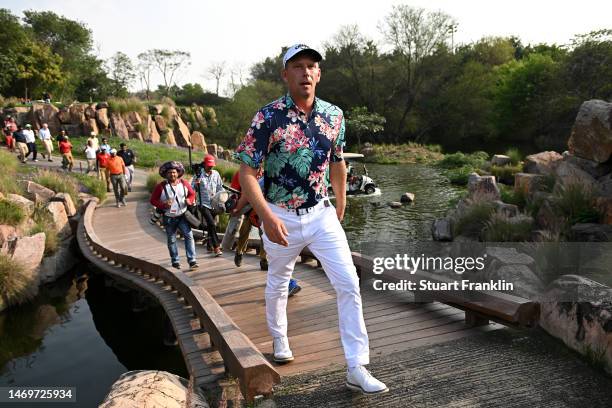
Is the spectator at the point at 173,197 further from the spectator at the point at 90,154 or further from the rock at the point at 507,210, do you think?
the spectator at the point at 90,154

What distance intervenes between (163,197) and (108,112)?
29.3 m

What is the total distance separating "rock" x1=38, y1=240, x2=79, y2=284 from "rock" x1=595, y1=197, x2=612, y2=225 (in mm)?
11729

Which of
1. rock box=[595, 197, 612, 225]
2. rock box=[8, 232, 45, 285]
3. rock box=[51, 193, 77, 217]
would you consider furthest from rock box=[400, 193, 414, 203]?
rock box=[8, 232, 45, 285]

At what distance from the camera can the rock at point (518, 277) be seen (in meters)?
6.46

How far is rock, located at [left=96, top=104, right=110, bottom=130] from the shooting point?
31578mm

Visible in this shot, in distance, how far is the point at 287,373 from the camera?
3.40m

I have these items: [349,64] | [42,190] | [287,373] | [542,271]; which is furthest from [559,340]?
[349,64]

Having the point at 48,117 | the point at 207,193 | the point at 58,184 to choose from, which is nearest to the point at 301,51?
the point at 207,193

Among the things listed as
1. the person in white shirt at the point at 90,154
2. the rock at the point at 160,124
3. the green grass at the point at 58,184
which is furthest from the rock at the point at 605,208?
the rock at the point at 160,124

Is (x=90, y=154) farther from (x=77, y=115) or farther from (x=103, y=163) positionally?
(x=77, y=115)

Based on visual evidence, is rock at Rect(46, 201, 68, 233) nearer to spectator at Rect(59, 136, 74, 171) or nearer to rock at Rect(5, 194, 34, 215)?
rock at Rect(5, 194, 34, 215)

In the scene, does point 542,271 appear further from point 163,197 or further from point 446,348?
point 163,197

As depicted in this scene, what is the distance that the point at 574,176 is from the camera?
10.6 metres

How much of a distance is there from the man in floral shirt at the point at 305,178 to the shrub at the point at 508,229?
26.8 feet
